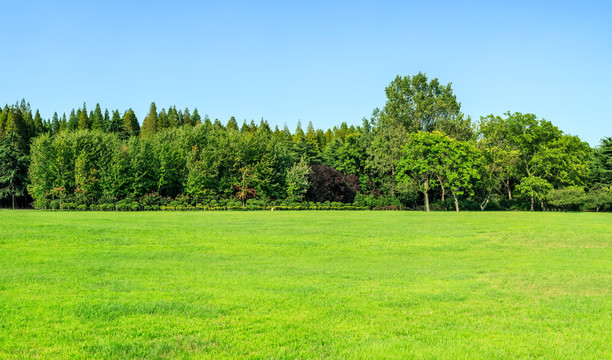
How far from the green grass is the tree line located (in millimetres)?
44981

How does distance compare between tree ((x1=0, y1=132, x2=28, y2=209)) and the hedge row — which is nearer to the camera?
the hedge row

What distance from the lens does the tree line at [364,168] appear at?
60.6 metres

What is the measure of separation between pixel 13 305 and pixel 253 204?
180ft

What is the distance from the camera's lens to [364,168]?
252 ft

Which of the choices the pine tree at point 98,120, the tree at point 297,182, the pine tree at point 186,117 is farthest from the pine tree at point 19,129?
the tree at point 297,182

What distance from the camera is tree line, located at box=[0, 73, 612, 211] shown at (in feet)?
199

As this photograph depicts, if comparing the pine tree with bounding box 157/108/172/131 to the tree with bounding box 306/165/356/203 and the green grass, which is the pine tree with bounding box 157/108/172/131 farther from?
the green grass

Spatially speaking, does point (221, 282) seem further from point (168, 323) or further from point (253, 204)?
point (253, 204)

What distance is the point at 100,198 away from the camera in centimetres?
5994

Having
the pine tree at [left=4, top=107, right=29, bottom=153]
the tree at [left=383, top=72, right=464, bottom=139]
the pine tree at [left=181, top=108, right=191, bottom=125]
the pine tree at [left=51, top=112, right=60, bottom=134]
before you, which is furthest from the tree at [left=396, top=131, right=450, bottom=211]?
the pine tree at [left=51, top=112, right=60, bottom=134]

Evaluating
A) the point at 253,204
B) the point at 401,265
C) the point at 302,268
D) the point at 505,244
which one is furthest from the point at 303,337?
the point at 253,204

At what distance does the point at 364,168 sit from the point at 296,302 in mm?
69003

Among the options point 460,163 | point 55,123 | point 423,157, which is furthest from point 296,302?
point 55,123

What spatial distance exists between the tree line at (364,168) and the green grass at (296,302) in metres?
45.0
